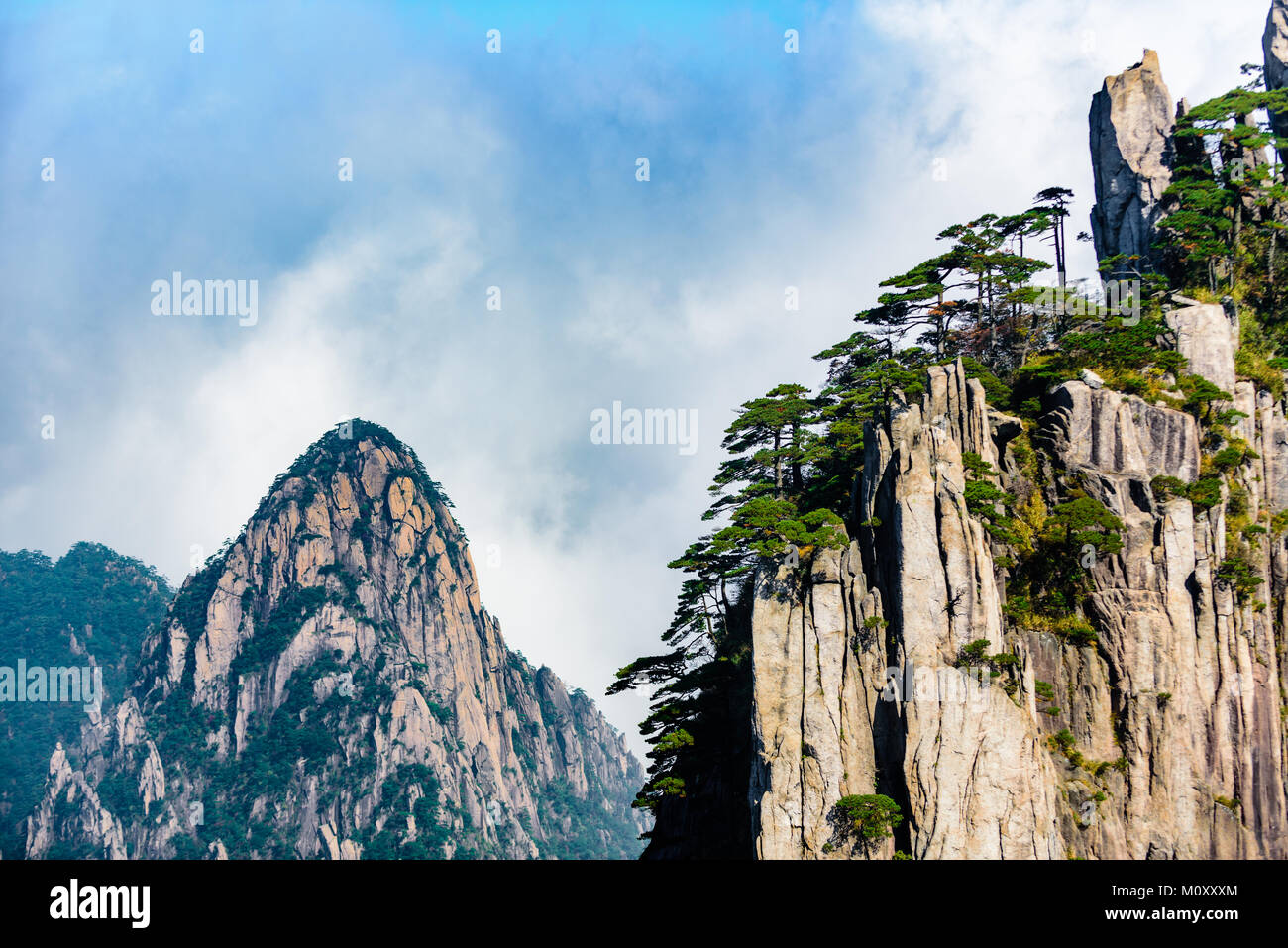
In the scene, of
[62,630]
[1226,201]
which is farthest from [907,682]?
[62,630]

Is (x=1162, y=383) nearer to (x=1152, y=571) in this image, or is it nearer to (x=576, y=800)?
(x=1152, y=571)

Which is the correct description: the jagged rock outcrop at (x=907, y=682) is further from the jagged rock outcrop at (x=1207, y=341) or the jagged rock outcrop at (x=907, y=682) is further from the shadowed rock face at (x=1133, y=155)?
the shadowed rock face at (x=1133, y=155)

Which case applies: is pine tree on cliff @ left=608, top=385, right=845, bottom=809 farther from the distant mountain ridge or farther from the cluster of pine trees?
the distant mountain ridge

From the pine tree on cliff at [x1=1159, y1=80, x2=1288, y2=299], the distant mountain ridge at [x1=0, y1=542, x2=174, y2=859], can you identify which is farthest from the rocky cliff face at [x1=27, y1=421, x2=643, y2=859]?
the pine tree on cliff at [x1=1159, y1=80, x2=1288, y2=299]

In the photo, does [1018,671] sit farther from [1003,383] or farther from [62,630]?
[62,630]
